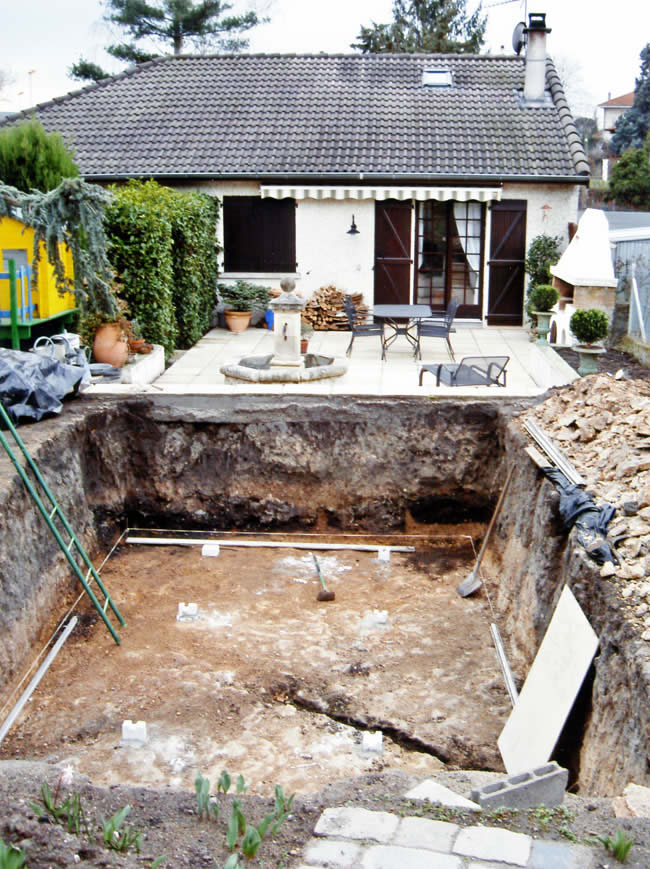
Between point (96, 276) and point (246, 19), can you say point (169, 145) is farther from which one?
point (246, 19)

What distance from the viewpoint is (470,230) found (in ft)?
56.7

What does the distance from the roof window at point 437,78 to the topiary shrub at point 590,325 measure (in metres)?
10.4

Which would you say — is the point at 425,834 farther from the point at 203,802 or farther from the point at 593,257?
the point at 593,257

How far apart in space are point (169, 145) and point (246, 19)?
16.8 metres

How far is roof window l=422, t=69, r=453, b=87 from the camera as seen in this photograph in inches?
780

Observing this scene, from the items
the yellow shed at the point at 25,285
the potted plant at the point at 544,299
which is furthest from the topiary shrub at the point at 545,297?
the yellow shed at the point at 25,285

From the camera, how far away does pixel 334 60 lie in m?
20.9

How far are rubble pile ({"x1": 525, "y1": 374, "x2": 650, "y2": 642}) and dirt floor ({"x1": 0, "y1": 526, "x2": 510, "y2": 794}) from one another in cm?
166

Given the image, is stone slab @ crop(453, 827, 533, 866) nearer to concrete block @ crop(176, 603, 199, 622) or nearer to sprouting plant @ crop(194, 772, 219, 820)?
sprouting plant @ crop(194, 772, 219, 820)

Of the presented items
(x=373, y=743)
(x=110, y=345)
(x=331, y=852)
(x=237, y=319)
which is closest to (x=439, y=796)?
(x=331, y=852)

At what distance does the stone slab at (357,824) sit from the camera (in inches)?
146

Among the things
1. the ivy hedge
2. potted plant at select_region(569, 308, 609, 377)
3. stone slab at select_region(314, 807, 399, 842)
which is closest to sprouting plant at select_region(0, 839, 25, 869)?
stone slab at select_region(314, 807, 399, 842)

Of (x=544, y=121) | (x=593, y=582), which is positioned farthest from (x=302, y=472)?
(x=544, y=121)

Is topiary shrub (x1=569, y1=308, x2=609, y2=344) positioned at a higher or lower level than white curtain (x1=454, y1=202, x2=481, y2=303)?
lower
